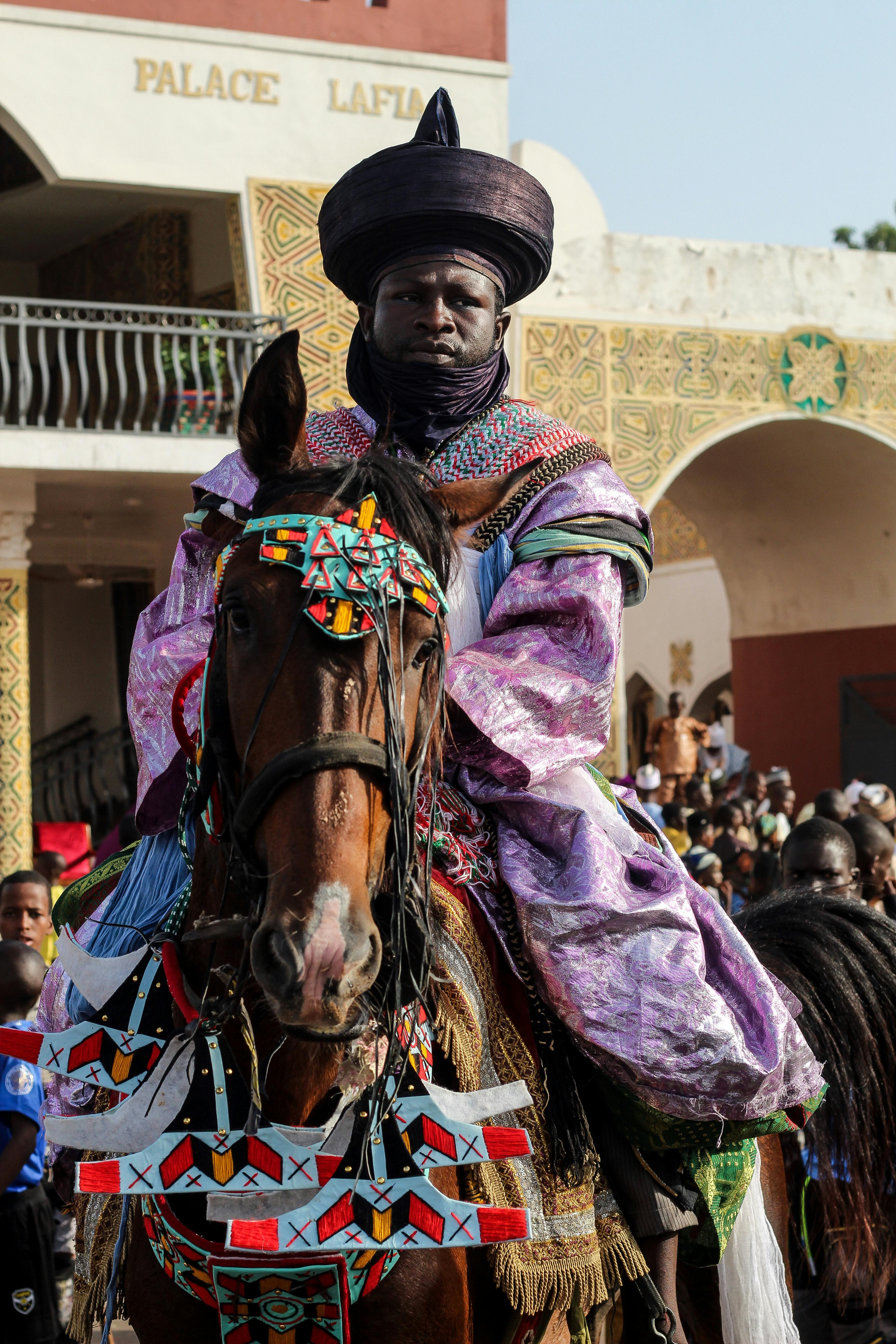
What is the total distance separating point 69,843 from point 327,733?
10626mm

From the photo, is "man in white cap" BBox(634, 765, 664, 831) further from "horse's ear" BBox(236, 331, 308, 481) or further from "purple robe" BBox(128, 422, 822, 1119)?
"horse's ear" BBox(236, 331, 308, 481)

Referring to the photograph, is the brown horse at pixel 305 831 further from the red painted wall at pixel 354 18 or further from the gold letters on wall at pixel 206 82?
the red painted wall at pixel 354 18

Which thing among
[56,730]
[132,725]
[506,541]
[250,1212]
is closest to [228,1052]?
[250,1212]

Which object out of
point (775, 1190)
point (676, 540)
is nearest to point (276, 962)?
point (775, 1190)

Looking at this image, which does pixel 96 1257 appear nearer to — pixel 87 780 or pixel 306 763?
pixel 306 763

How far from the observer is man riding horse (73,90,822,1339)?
2.44 meters

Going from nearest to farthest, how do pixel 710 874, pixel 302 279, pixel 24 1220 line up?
pixel 24 1220
pixel 710 874
pixel 302 279

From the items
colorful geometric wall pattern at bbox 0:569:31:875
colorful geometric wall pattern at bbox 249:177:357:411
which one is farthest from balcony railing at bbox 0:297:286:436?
colorful geometric wall pattern at bbox 0:569:31:875

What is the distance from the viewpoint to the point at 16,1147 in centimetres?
404

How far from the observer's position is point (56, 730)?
1506cm

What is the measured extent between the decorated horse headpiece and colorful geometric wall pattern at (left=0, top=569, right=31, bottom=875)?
32.3ft

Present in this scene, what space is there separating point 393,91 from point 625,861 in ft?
33.3

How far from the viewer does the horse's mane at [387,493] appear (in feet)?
6.69

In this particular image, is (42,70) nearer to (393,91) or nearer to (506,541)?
(393,91)
